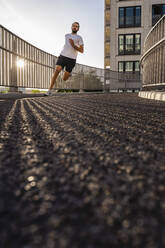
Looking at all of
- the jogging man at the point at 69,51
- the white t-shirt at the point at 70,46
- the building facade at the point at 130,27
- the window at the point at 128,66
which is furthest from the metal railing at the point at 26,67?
the building facade at the point at 130,27

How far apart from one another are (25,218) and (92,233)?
4.3 inches

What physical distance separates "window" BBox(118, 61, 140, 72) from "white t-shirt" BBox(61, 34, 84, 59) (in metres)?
15.4

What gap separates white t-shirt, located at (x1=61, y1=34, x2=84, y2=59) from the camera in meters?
5.30

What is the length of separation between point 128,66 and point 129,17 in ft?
14.8

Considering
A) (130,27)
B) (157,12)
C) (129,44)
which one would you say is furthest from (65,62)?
(157,12)

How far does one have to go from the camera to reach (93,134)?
0.94m

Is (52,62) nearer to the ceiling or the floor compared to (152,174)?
nearer to the ceiling

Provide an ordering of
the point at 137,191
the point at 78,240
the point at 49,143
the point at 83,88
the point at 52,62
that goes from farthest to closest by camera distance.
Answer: the point at 83,88 → the point at 52,62 → the point at 49,143 → the point at 137,191 → the point at 78,240

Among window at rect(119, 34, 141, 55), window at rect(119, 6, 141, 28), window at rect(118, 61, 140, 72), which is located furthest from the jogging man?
window at rect(119, 6, 141, 28)

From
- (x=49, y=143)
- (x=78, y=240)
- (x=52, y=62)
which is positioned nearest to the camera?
(x=78, y=240)

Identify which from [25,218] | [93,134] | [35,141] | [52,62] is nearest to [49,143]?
[35,141]

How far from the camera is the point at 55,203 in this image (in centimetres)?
36

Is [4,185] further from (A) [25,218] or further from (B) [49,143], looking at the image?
(B) [49,143]

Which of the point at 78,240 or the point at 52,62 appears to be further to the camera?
the point at 52,62
